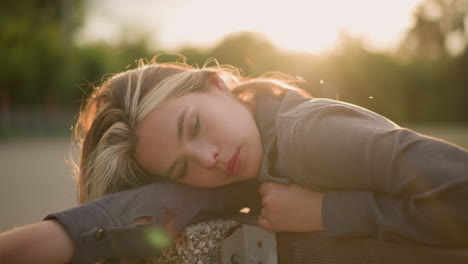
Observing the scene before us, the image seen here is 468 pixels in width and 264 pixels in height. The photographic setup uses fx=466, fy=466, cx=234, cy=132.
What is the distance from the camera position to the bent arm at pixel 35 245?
4.75 ft

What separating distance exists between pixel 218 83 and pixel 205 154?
50cm

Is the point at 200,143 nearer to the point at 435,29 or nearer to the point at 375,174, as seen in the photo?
the point at 375,174

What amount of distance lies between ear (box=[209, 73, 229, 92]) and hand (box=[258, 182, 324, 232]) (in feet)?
2.10

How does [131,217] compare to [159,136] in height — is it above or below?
below

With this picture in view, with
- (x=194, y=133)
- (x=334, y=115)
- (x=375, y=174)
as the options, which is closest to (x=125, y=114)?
(x=194, y=133)

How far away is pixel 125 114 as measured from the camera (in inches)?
83.5

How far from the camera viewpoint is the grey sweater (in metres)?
1.38

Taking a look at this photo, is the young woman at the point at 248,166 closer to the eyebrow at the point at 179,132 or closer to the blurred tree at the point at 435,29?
the eyebrow at the point at 179,132

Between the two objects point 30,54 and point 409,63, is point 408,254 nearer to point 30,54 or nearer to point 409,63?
point 30,54

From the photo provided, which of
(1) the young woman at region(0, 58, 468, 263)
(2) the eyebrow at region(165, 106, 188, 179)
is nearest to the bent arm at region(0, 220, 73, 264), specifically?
(1) the young woman at region(0, 58, 468, 263)

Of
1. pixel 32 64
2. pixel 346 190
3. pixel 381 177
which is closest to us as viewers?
pixel 381 177

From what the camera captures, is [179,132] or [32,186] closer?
[179,132]

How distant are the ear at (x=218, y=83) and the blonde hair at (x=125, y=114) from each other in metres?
0.03

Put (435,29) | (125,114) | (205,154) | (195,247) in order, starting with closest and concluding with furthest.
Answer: (195,247), (205,154), (125,114), (435,29)
